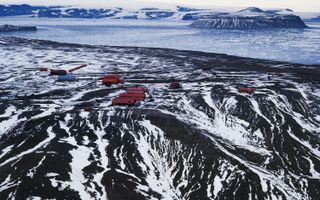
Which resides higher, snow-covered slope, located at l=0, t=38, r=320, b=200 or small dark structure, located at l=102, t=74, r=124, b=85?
snow-covered slope, located at l=0, t=38, r=320, b=200

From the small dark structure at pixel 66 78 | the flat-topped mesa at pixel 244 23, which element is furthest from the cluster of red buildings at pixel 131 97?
the flat-topped mesa at pixel 244 23

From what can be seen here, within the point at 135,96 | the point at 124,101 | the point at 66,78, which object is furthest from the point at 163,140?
the point at 66,78

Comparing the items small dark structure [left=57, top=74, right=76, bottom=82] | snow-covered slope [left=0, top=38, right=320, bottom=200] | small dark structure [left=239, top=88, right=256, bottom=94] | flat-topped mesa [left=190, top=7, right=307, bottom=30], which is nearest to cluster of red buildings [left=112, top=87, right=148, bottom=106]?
snow-covered slope [left=0, top=38, right=320, bottom=200]

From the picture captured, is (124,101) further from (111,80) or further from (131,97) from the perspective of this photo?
(111,80)

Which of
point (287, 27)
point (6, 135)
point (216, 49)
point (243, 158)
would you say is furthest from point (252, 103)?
point (287, 27)

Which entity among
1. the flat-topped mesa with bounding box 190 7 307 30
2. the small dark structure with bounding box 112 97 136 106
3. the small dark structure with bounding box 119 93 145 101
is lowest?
the flat-topped mesa with bounding box 190 7 307 30

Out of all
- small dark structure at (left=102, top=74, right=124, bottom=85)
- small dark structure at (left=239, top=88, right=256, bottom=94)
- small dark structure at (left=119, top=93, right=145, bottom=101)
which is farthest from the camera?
small dark structure at (left=102, top=74, right=124, bottom=85)

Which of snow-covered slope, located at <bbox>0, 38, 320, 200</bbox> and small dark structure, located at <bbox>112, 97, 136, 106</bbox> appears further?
small dark structure, located at <bbox>112, 97, 136, 106</bbox>

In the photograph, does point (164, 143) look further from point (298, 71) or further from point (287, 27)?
point (287, 27)

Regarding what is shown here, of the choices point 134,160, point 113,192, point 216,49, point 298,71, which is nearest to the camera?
point 113,192

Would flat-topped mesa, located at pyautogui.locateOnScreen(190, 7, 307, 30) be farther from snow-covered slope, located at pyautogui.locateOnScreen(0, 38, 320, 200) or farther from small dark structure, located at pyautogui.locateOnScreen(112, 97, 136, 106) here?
small dark structure, located at pyautogui.locateOnScreen(112, 97, 136, 106)
